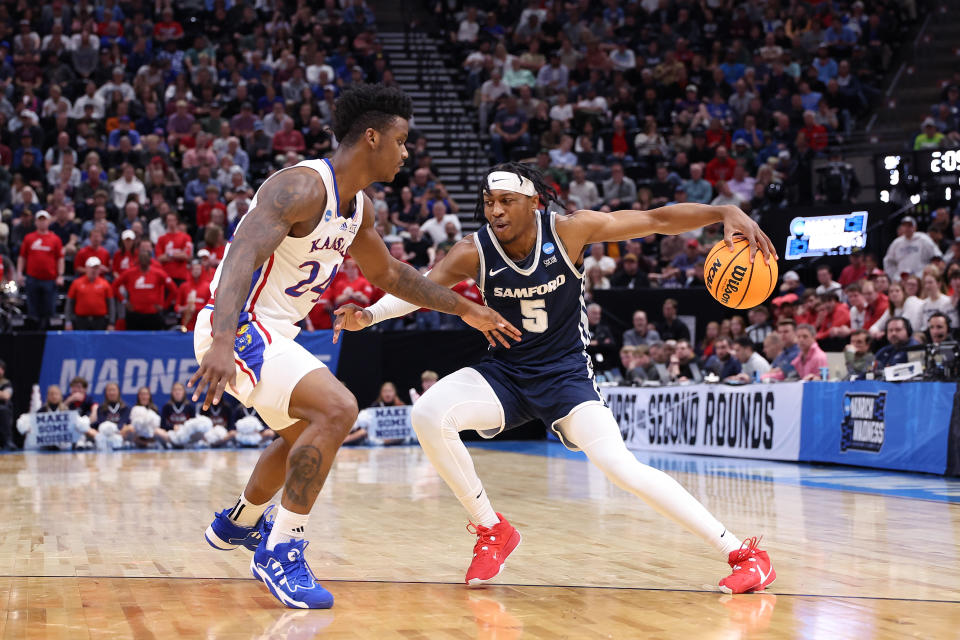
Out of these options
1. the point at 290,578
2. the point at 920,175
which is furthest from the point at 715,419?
the point at 290,578

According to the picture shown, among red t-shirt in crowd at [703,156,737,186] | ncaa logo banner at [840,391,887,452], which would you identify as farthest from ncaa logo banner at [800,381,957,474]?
red t-shirt in crowd at [703,156,737,186]

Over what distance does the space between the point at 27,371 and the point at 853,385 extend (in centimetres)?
1049

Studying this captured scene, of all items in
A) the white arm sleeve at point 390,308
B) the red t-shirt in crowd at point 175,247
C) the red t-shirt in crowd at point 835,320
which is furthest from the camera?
the red t-shirt in crowd at point 175,247

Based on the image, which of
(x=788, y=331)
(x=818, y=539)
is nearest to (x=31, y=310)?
(x=788, y=331)

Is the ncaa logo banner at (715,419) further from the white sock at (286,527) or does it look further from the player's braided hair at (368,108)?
the white sock at (286,527)

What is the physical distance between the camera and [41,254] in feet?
51.7

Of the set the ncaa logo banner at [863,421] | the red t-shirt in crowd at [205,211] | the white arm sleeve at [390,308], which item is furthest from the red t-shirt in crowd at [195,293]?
the white arm sleeve at [390,308]

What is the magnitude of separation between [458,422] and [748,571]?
56.3 inches

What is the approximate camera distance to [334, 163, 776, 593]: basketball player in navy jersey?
509cm

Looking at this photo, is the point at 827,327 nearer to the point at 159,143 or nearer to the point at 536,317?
the point at 536,317

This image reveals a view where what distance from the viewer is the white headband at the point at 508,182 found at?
5.42 metres

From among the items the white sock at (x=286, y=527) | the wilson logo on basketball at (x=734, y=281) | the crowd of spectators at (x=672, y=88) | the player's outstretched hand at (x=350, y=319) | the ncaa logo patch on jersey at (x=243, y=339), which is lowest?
the white sock at (x=286, y=527)

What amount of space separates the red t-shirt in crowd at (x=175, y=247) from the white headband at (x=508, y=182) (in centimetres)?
1166

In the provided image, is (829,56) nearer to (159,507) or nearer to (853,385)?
(853,385)
